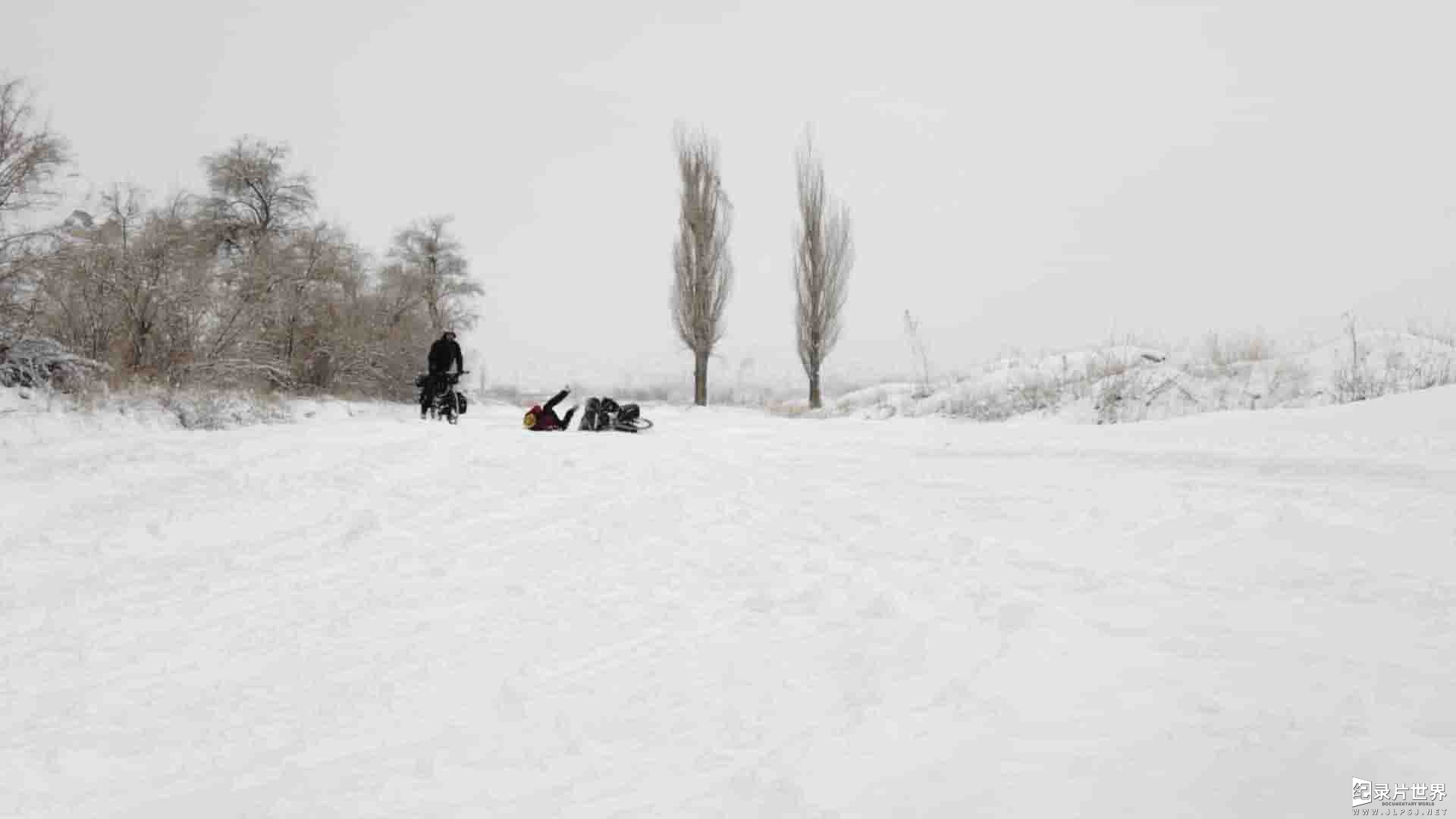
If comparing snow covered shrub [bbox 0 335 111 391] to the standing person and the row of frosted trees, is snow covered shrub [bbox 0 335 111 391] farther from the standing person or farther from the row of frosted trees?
the standing person

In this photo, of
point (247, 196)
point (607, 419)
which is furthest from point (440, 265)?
point (607, 419)

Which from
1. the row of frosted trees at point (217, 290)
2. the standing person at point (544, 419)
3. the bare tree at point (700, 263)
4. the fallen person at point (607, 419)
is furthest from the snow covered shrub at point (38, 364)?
the bare tree at point (700, 263)

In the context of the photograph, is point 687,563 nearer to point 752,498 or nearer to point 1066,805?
point 752,498

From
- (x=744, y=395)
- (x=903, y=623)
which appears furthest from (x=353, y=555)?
(x=744, y=395)

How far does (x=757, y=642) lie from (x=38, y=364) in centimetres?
960

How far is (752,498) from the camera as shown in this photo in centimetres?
370

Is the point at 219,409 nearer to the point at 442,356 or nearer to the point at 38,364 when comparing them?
the point at 38,364

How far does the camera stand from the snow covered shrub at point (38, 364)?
7.32 meters

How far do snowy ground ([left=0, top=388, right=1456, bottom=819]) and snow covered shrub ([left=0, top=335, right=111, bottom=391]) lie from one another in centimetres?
525

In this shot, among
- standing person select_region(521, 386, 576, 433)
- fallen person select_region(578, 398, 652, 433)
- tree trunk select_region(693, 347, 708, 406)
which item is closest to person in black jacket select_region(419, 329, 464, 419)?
standing person select_region(521, 386, 576, 433)

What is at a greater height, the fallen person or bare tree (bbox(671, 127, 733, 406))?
bare tree (bbox(671, 127, 733, 406))

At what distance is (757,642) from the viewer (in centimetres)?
189

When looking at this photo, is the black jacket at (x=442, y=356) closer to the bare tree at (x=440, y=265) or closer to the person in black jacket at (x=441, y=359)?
the person in black jacket at (x=441, y=359)

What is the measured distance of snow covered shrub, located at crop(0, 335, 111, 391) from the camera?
7.32m
